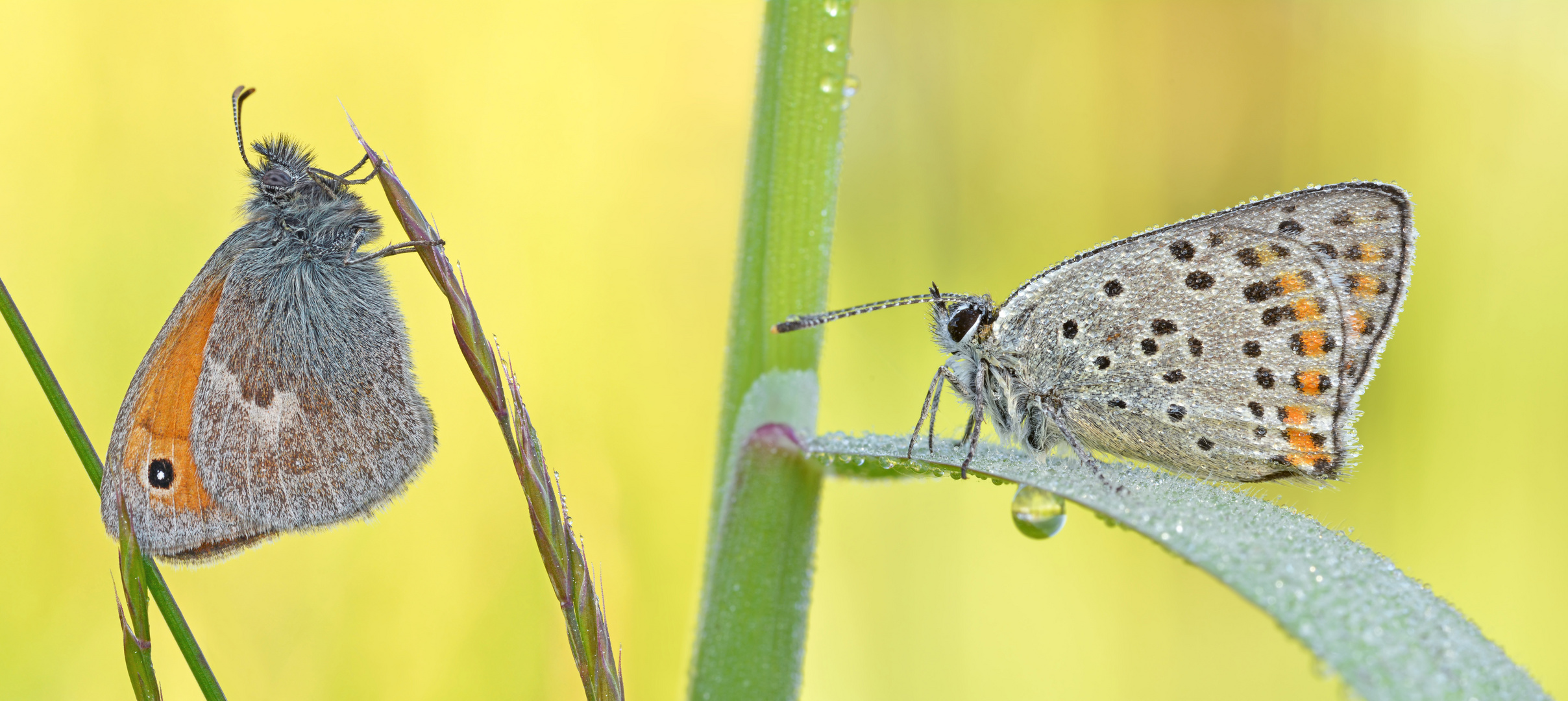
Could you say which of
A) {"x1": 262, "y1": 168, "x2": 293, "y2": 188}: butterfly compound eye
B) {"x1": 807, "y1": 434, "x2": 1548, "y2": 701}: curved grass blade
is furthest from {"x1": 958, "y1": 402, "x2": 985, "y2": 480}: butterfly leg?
{"x1": 262, "y1": 168, "x2": 293, "y2": 188}: butterfly compound eye

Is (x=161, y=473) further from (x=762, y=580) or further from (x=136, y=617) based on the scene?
(x=762, y=580)

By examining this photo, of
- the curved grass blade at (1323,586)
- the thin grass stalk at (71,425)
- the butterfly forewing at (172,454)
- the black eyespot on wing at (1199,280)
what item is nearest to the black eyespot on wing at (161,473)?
the butterfly forewing at (172,454)

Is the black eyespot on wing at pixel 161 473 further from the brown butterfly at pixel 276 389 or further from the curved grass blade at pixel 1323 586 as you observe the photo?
the curved grass blade at pixel 1323 586

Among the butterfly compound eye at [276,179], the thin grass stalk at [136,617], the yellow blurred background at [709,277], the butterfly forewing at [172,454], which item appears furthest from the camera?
the yellow blurred background at [709,277]

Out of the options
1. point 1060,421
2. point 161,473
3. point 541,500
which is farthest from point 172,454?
point 1060,421

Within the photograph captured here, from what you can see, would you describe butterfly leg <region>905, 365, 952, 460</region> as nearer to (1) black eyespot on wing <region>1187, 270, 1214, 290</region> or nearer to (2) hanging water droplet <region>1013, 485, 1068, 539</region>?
(2) hanging water droplet <region>1013, 485, 1068, 539</region>

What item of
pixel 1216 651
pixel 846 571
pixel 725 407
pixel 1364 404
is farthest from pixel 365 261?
pixel 1364 404

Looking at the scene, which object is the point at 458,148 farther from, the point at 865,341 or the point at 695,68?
the point at 865,341
